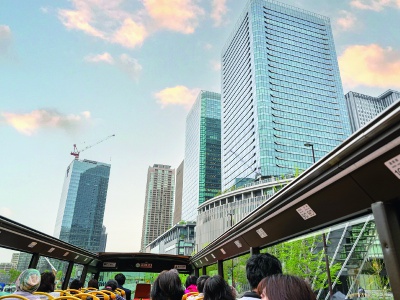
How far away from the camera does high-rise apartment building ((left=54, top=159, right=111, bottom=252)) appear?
149875mm

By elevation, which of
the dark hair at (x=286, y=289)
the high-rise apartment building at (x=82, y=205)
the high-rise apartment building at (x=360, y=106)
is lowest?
the dark hair at (x=286, y=289)

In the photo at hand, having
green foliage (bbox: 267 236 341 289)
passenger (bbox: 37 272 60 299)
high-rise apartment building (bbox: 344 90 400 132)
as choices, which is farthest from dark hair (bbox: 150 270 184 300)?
high-rise apartment building (bbox: 344 90 400 132)

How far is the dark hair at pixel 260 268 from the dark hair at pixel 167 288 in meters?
0.91

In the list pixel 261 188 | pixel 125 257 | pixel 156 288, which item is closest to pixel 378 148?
pixel 156 288

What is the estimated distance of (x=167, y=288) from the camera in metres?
3.15

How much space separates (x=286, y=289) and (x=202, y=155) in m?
137

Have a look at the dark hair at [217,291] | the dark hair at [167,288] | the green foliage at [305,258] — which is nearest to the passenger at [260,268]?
the dark hair at [217,291]

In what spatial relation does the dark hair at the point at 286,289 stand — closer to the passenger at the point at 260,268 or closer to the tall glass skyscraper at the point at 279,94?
the passenger at the point at 260,268

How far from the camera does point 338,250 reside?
5.60 meters

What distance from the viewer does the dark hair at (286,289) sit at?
1.34 metres

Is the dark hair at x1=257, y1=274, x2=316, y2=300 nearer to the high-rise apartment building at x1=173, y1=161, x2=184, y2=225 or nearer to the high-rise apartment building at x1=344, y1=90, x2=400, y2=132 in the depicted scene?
the high-rise apartment building at x1=344, y1=90, x2=400, y2=132

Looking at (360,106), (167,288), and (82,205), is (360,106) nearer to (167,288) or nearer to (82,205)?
(82,205)

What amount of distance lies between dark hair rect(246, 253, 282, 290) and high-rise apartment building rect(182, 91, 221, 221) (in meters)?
124

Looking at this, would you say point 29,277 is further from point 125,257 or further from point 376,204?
point 125,257
